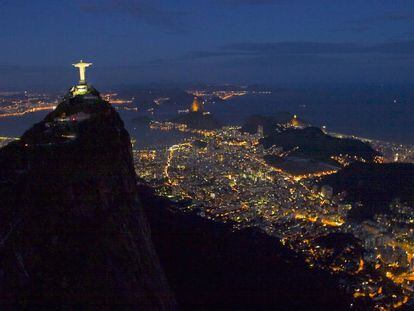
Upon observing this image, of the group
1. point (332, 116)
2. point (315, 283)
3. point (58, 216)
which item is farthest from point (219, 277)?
point (332, 116)

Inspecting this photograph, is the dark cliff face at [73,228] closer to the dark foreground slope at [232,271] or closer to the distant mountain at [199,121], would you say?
the dark foreground slope at [232,271]

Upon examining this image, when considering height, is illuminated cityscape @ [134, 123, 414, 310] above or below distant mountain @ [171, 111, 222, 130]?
below

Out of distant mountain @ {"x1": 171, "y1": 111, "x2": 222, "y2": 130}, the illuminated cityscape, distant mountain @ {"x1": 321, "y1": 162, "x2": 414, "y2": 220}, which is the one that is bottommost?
the illuminated cityscape

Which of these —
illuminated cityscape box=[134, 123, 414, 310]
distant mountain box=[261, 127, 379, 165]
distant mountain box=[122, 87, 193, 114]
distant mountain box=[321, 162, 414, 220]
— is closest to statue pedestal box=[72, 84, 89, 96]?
illuminated cityscape box=[134, 123, 414, 310]

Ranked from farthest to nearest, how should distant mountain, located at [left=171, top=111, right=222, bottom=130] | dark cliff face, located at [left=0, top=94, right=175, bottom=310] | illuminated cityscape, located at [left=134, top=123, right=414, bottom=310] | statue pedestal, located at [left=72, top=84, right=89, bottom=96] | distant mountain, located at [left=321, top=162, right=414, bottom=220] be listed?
1. distant mountain, located at [left=171, top=111, right=222, bottom=130]
2. distant mountain, located at [left=321, top=162, right=414, bottom=220]
3. statue pedestal, located at [left=72, top=84, right=89, bottom=96]
4. illuminated cityscape, located at [left=134, top=123, right=414, bottom=310]
5. dark cliff face, located at [left=0, top=94, right=175, bottom=310]

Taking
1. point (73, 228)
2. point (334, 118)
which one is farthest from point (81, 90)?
point (334, 118)

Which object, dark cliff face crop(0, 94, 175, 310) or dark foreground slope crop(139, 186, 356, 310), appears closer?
dark cliff face crop(0, 94, 175, 310)

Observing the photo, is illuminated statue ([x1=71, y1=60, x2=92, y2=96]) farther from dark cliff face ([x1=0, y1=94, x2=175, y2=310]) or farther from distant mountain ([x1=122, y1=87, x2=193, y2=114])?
distant mountain ([x1=122, y1=87, x2=193, y2=114])

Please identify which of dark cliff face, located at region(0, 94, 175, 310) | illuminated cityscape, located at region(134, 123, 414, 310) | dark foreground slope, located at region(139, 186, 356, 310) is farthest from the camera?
illuminated cityscape, located at region(134, 123, 414, 310)
